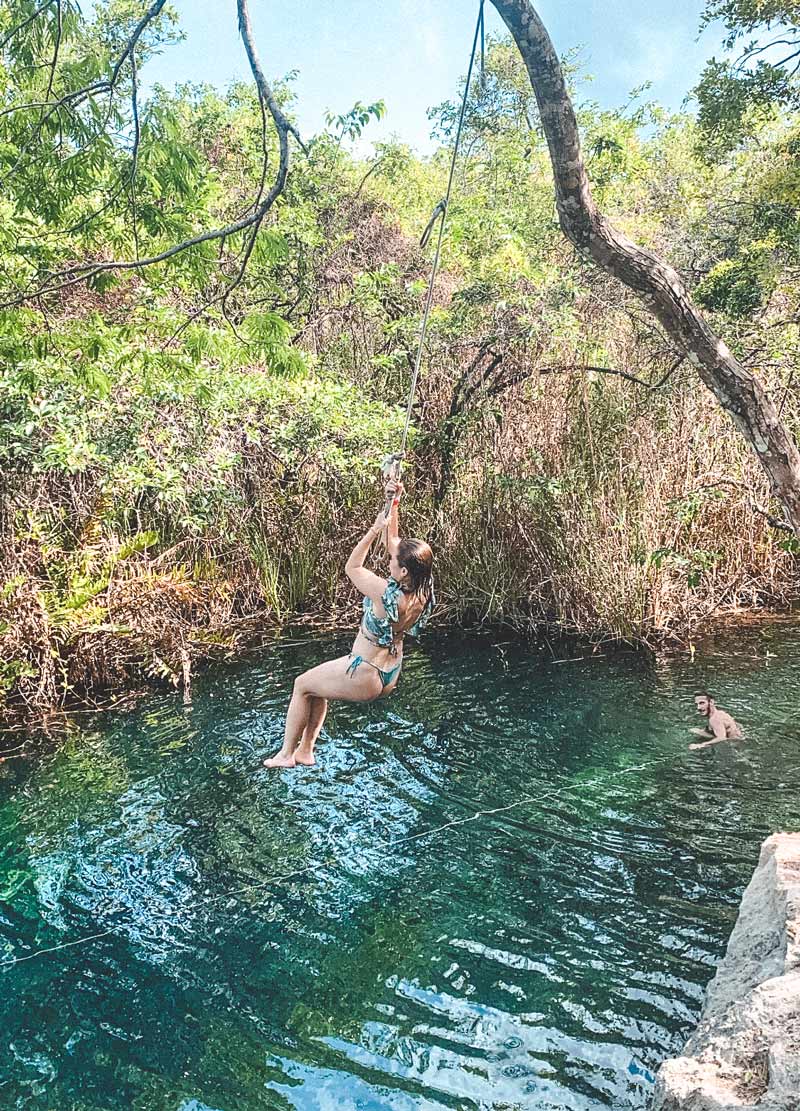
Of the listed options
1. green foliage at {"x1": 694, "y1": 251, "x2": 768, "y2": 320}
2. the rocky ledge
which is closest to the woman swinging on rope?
the rocky ledge

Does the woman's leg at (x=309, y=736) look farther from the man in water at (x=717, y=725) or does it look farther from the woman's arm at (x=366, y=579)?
the man in water at (x=717, y=725)

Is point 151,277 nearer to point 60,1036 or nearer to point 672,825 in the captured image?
point 60,1036

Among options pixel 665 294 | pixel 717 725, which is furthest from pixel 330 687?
pixel 717 725

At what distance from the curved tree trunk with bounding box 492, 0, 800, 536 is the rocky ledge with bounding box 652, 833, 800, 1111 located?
7.92 ft

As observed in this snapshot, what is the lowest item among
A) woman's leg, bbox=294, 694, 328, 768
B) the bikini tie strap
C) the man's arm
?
the man's arm

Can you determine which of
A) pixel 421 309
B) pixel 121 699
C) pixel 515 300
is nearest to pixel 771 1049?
pixel 121 699

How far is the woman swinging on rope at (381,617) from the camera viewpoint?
206 inches

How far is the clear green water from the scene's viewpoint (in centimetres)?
380

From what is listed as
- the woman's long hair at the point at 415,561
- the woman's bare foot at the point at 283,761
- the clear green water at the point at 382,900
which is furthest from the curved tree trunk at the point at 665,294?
the woman's bare foot at the point at 283,761

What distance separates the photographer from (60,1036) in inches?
161

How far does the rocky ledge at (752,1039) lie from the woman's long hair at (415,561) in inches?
103

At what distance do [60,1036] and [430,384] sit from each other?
936cm

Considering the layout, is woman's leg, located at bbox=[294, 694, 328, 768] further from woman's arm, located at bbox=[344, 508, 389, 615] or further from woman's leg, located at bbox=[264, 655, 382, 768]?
woman's arm, located at bbox=[344, 508, 389, 615]

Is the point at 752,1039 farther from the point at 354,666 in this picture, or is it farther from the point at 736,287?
the point at 736,287
